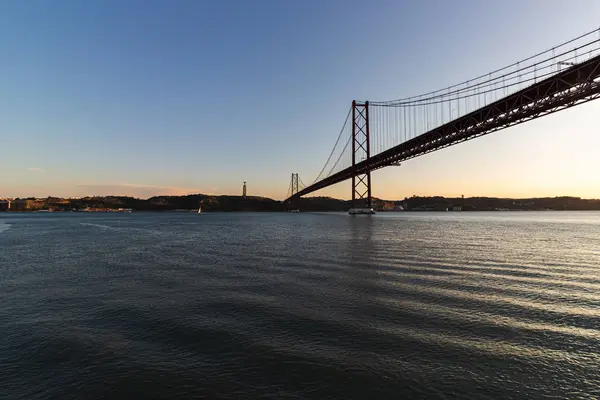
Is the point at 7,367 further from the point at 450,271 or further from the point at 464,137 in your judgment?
the point at 464,137

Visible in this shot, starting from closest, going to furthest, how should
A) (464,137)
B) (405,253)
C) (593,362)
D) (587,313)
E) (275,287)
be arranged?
1. (593,362)
2. (587,313)
3. (275,287)
4. (405,253)
5. (464,137)

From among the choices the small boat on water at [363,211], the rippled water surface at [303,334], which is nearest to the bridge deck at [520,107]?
the rippled water surface at [303,334]

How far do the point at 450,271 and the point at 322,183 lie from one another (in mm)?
72280

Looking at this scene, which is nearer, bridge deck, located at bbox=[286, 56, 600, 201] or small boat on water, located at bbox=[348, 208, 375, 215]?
bridge deck, located at bbox=[286, 56, 600, 201]

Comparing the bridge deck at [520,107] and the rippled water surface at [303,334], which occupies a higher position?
the bridge deck at [520,107]

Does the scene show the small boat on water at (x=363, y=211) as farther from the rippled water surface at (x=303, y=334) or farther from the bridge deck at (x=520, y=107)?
the rippled water surface at (x=303, y=334)

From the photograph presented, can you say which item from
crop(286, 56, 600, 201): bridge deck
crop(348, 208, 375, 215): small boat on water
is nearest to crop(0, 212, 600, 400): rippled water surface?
crop(286, 56, 600, 201): bridge deck

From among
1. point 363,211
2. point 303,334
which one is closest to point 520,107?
point 303,334

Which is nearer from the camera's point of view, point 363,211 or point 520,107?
point 520,107

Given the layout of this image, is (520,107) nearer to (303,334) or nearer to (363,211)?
(303,334)

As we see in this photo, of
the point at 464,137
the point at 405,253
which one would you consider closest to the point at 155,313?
the point at 405,253

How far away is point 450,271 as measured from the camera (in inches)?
493

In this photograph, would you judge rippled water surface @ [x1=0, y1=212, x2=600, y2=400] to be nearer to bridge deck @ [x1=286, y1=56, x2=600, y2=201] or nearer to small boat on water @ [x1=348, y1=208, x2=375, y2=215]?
bridge deck @ [x1=286, y1=56, x2=600, y2=201]

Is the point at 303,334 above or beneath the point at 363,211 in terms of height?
beneath
